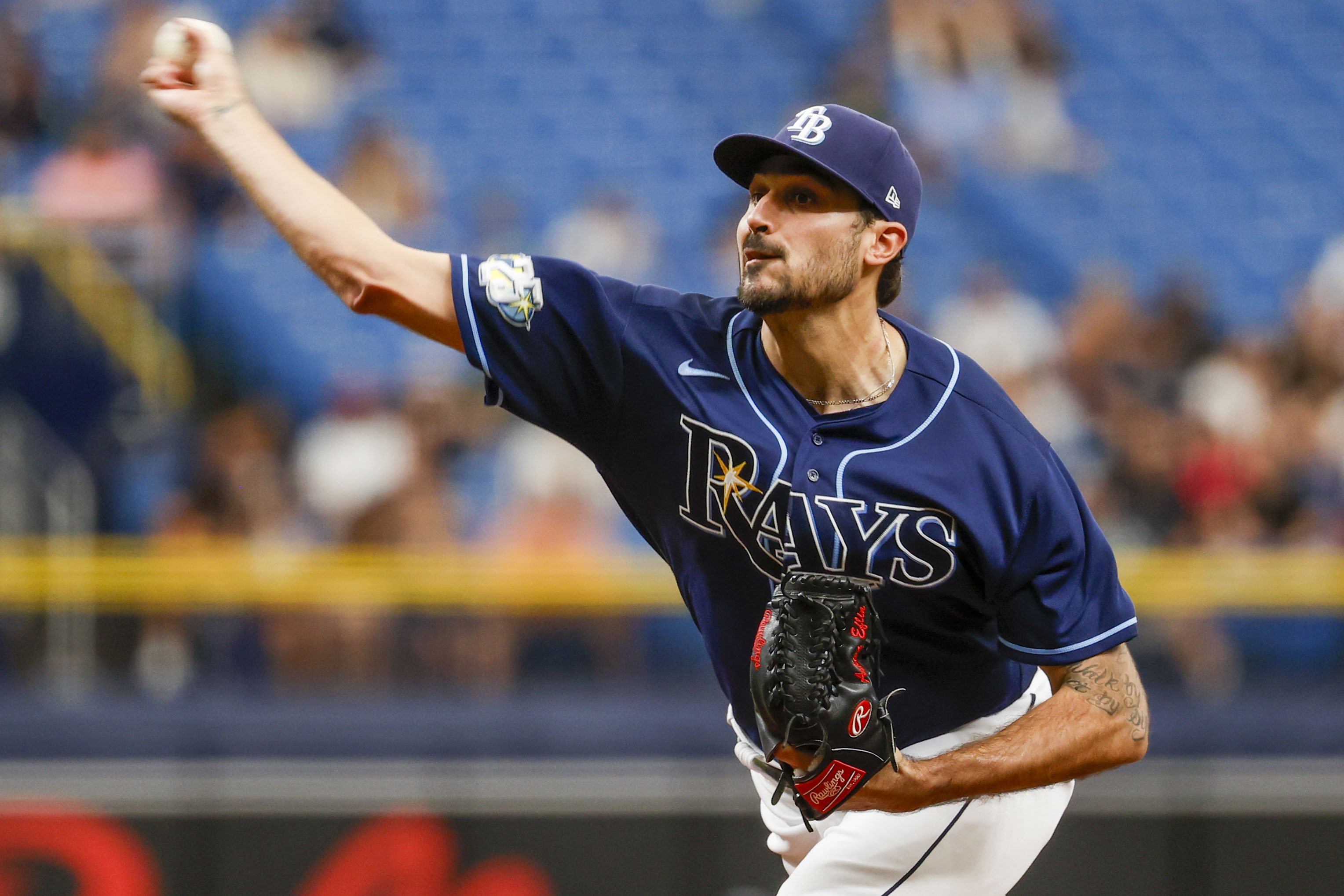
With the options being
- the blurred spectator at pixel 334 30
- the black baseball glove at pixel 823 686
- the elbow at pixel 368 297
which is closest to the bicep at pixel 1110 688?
the black baseball glove at pixel 823 686

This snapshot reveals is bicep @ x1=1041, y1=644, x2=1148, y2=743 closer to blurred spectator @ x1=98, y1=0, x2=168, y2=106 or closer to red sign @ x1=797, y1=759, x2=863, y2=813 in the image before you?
red sign @ x1=797, y1=759, x2=863, y2=813

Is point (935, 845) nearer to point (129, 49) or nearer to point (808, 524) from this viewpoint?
point (808, 524)

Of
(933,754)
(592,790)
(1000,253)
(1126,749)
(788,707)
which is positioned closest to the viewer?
(788,707)

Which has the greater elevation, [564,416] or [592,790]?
[564,416]

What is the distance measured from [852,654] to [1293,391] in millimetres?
5646

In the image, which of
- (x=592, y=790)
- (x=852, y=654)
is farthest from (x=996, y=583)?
(x=592, y=790)

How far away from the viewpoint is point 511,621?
6250 mm

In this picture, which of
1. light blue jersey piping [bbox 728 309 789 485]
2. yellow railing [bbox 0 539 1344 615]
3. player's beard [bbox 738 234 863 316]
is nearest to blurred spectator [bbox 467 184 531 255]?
yellow railing [bbox 0 539 1344 615]

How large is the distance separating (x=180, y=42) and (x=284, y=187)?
356 millimetres

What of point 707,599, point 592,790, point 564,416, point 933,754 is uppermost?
point 564,416

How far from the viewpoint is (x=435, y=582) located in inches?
249

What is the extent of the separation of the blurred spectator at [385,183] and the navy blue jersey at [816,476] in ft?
18.7

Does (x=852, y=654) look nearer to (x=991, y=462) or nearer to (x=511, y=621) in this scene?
(x=991, y=462)

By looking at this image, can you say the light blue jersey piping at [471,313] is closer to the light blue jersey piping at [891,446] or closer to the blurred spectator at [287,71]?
the light blue jersey piping at [891,446]
